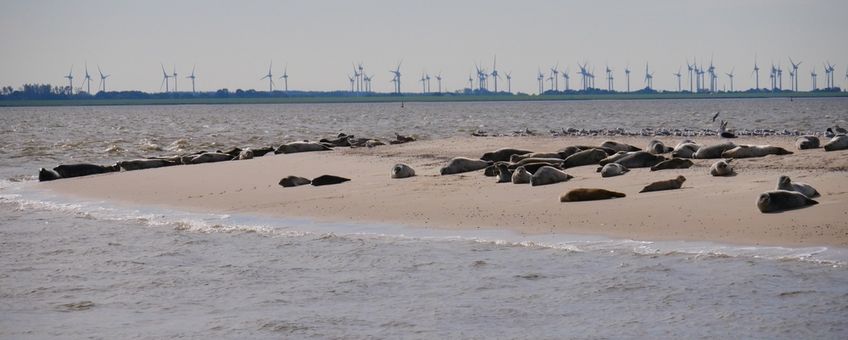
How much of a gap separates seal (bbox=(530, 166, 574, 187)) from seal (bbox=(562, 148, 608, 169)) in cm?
241

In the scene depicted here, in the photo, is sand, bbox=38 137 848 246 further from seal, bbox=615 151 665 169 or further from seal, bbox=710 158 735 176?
seal, bbox=615 151 665 169

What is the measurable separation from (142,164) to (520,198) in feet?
41.2

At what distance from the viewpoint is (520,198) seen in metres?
14.6

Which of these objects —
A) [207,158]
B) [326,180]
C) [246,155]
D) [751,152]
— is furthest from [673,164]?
[207,158]

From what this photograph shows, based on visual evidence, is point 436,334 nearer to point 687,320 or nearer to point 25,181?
point 687,320

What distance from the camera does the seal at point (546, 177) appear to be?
1591 cm

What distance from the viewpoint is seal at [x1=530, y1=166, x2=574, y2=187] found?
15.9 metres

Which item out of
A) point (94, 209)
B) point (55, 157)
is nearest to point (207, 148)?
point (55, 157)

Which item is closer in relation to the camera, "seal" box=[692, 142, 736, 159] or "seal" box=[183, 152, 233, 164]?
"seal" box=[692, 142, 736, 159]

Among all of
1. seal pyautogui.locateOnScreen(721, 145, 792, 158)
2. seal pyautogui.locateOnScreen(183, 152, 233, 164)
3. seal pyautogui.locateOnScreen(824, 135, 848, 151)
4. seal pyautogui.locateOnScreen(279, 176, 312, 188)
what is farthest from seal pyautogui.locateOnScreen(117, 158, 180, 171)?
seal pyautogui.locateOnScreen(824, 135, 848, 151)

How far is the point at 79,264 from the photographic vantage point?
34.9 ft

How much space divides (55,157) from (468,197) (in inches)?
772

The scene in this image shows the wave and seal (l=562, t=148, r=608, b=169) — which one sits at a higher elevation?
seal (l=562, t=148, r=608, b=169)

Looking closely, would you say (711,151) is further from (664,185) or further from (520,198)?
(520,198)
